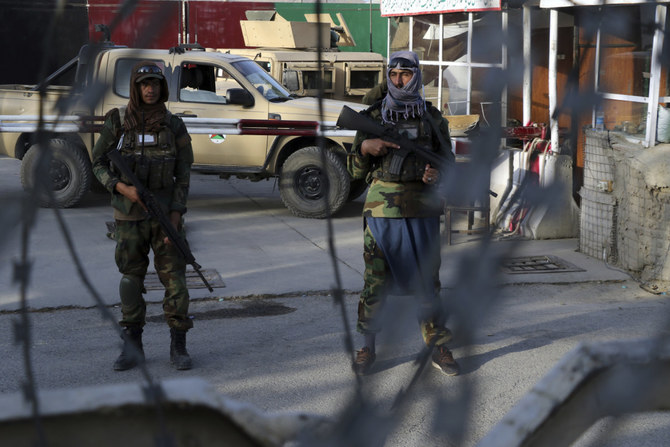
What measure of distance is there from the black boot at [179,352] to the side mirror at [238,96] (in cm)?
478

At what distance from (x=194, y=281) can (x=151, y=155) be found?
2.28 meters

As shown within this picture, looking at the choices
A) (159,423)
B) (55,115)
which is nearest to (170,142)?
(159,423)

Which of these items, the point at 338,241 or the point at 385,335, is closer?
the point at 385,335

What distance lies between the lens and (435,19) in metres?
9.85

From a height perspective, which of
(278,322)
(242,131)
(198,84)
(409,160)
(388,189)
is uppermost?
(198,84)

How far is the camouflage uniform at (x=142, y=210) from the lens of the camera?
14.9 ft

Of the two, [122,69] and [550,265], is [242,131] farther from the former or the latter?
[122,69]

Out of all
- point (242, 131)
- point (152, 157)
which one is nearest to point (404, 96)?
point (152, 157)

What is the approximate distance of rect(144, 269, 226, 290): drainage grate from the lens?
653 centimetres

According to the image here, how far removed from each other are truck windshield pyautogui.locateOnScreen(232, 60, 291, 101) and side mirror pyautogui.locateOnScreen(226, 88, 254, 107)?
0.28 m

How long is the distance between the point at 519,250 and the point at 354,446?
13.4 inches

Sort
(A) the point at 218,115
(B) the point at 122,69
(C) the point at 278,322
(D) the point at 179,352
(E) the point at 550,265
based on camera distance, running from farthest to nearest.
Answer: (A) the point at 218,115
(E) the point at 550,265
(C) the point at 278,322
(D) the point at 179,352
(B) the point at 122,69

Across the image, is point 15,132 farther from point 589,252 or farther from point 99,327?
point 589,252

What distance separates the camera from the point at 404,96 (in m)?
4.40
